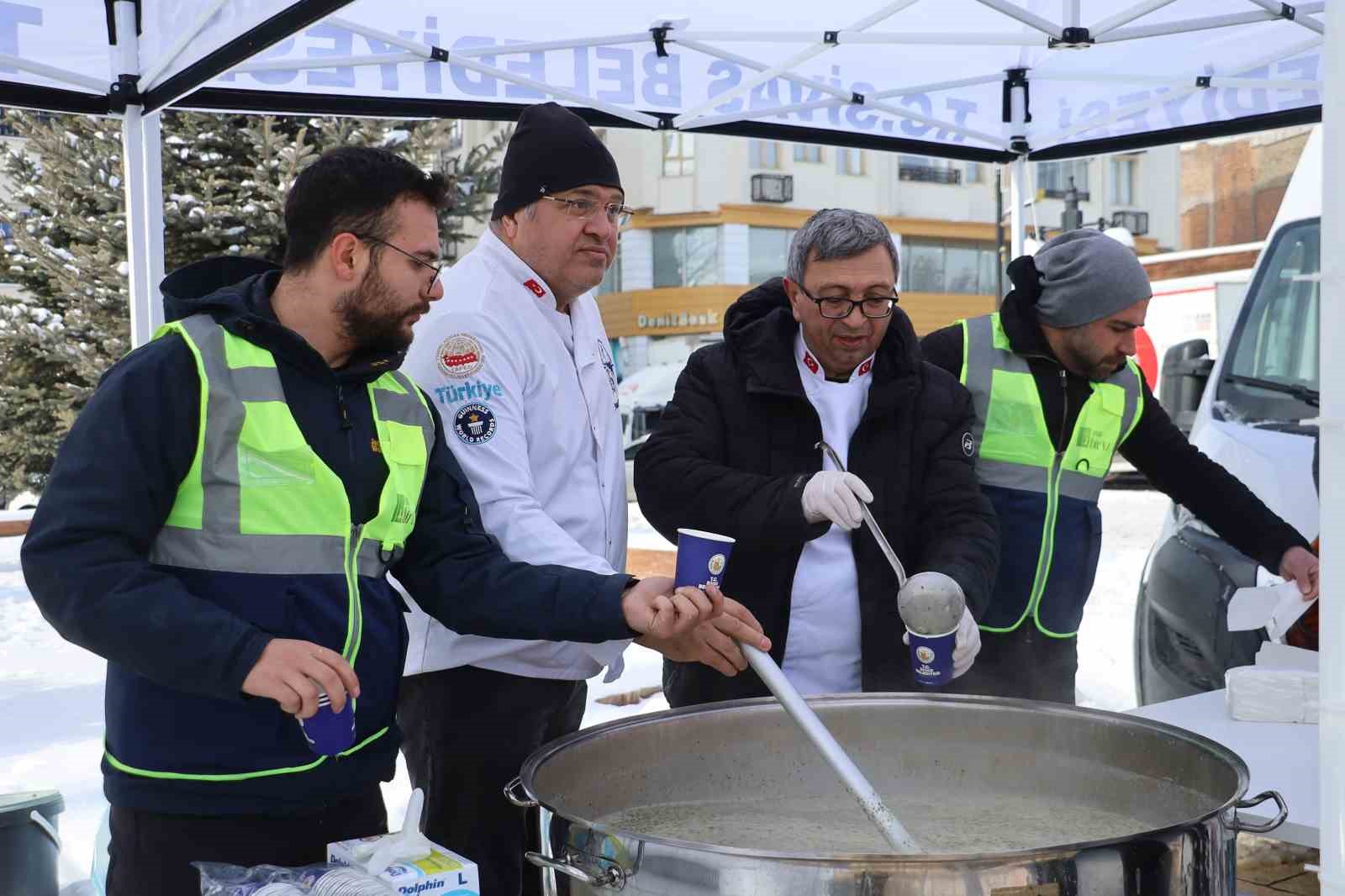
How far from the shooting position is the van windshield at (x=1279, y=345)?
3.94 meters

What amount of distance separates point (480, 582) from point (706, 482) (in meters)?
0.57

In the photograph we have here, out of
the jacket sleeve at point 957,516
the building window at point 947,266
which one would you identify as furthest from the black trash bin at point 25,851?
the building window at point 947,266

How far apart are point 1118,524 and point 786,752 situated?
39.0 ft

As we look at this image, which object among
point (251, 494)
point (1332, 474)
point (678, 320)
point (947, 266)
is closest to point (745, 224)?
point (678, 320)

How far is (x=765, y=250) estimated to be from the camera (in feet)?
106

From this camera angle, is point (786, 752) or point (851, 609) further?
point (851, 609)

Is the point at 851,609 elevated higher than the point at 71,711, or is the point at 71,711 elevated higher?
the point at 851,609

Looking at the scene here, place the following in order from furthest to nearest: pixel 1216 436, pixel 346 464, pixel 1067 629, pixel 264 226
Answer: pixel 264 226, pixel 1216 436, pixel 1067 629, pixel 346 464

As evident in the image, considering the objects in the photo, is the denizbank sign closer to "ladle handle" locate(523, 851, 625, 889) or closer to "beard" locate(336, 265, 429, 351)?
"beard" locate(336, 265, 429, 351)

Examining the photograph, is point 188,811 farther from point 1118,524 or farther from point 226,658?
point 1118,524

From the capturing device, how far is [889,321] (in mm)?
2543

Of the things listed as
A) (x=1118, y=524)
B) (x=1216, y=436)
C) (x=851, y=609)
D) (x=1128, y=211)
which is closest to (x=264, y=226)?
(x=1118, y=524)

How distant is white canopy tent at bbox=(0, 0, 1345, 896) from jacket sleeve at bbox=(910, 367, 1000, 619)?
2.42 m

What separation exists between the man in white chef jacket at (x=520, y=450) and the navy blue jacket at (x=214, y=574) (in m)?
0.16
